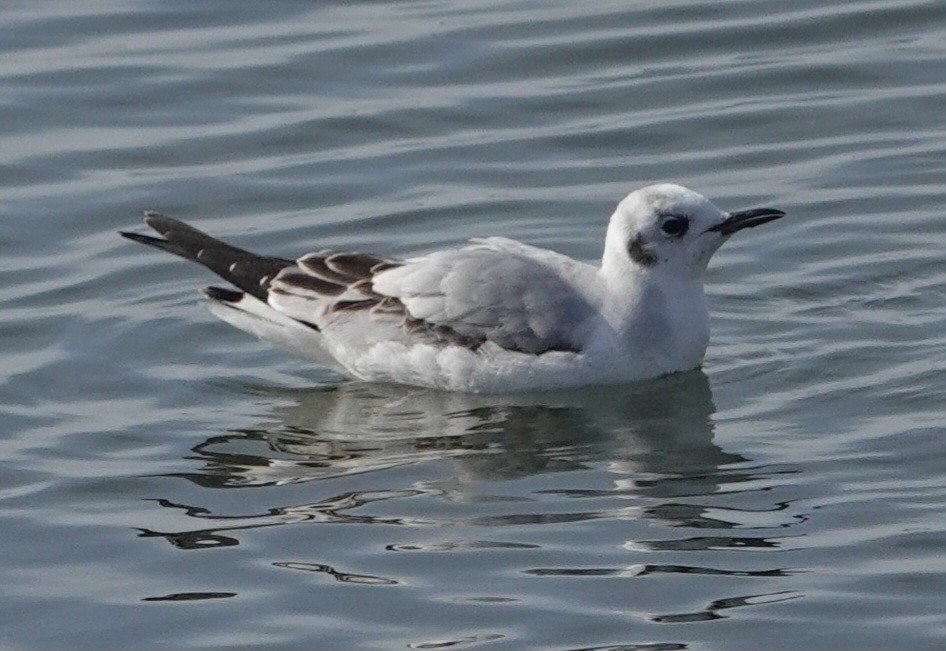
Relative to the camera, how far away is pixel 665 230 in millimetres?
11961

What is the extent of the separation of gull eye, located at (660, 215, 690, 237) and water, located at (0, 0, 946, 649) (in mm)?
766

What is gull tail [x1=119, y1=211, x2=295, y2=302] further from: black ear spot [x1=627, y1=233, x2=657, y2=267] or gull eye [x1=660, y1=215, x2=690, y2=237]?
gull eye [x1=660, y1=215, x2=690, y2=237]

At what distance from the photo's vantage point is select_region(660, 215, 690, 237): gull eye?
1192 centimetres

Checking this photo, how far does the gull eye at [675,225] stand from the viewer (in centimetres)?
1192

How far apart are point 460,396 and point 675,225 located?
142 cm

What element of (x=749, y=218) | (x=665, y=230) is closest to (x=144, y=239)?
(x=665, y=230)

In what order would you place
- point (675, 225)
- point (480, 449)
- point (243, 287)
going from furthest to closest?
point (243, 287), point (675, 225), point (480, 449)

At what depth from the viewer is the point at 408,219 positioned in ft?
46.6

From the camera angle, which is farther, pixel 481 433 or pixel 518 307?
pixel 518 307

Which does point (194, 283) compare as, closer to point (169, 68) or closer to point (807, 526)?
point (169, 68)

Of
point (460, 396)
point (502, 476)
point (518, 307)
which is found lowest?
point (502, 476)

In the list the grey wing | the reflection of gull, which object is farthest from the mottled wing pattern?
the reflection of gull

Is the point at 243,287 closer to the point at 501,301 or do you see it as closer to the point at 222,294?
the point at 222,294

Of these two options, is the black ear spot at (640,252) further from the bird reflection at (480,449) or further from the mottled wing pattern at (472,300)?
the bird reflection at (480,449)
